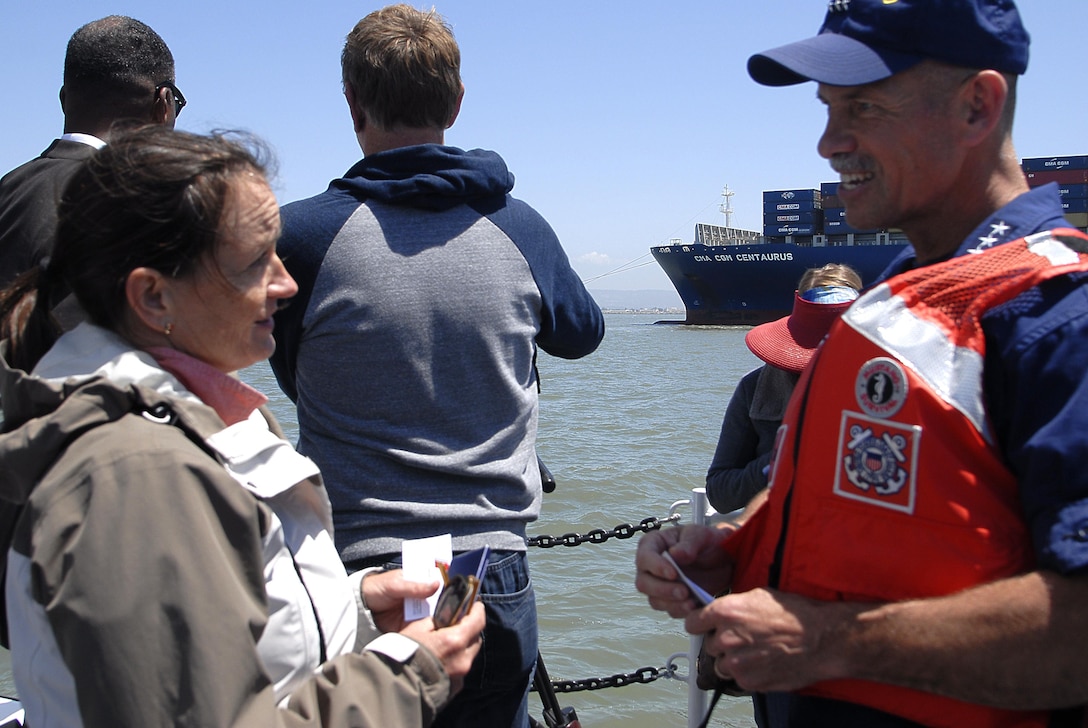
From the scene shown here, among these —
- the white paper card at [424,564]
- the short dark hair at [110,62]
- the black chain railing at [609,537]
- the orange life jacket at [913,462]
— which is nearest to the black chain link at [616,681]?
the black chain railing at [609,537]

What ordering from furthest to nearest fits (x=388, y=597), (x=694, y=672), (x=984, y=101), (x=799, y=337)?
(x=799, y=337) → (x=694, y=672) → (x=388, y=597) → (x=984, y=101)

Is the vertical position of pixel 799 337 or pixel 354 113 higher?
pixel 354 113

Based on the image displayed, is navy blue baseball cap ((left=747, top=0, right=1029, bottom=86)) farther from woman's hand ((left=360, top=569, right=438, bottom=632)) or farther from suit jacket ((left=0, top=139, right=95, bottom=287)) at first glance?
suit jacket ((left=0, top=139, right=95, bottom=287))

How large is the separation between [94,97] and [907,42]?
2.28 metres

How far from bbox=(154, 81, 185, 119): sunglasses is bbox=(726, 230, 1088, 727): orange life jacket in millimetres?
2220

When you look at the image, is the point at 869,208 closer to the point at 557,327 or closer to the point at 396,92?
the point at 557,327

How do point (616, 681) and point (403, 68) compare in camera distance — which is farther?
point (616, 681)

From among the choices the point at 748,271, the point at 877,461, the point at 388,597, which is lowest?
the point at 748,271

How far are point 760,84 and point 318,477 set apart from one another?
112 centimetres

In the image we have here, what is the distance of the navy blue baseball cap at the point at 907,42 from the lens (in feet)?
5.03

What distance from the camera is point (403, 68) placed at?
2291mm

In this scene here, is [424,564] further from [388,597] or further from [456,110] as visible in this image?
[456,110]

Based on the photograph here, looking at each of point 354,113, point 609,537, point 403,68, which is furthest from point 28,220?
point 609,537

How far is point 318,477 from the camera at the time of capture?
1.53 meters
